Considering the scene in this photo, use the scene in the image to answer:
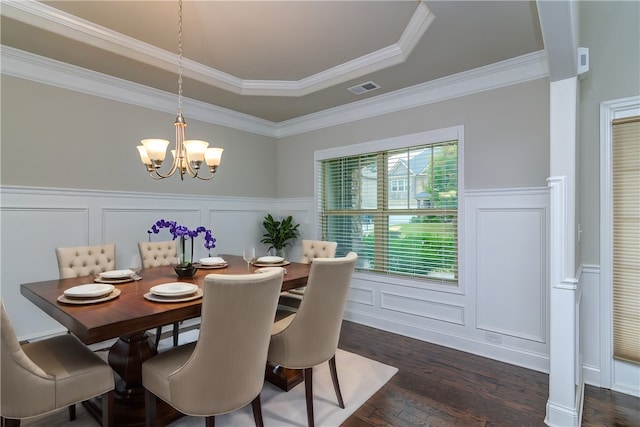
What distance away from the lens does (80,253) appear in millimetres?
2691

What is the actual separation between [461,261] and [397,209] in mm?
924

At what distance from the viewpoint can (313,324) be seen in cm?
199

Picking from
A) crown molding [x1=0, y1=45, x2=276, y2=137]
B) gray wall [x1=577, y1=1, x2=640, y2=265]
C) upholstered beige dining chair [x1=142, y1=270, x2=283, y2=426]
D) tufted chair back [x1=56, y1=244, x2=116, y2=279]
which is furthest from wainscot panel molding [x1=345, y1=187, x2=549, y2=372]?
crown molding [x1=0, y1=45, x2=276, y2=137]

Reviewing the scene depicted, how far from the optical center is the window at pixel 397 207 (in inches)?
135

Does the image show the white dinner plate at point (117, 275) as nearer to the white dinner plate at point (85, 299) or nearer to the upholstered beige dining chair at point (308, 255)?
the white dinner plate at point (85, 299)

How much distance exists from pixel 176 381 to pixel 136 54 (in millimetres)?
2887

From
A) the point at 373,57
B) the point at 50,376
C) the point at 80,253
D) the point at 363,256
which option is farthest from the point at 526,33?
the point at 80,253

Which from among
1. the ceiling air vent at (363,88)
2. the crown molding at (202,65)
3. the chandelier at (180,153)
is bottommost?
the chandelier at (180,153)

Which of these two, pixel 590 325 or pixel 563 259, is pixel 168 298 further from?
pixel 590 325

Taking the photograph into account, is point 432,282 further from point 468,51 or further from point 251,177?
point 251,177

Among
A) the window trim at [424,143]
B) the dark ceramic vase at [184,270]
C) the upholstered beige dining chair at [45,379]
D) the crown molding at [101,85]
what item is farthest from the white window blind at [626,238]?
the crown molding at [101,85]

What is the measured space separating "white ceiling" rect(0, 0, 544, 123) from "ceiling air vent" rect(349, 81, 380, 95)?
0.23ft

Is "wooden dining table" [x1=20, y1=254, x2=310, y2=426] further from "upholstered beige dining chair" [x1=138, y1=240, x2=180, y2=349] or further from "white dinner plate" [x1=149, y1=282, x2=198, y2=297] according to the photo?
"upholstered beige dining chair" [x1=138, y1=240, x2=180, y2=349]

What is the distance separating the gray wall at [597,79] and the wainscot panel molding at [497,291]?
29 centimetres
